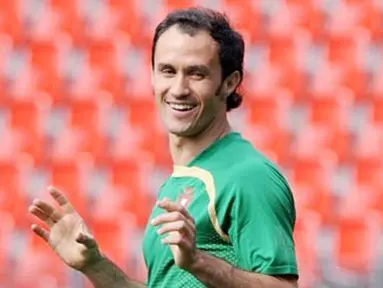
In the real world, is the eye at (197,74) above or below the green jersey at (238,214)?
above

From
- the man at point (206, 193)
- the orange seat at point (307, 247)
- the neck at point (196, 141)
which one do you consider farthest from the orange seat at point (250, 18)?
the neck at point (196, 141)

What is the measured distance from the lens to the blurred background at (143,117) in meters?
5.79

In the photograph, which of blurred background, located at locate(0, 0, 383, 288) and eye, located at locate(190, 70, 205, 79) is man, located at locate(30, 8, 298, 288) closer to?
eye, located at locate(190, 70, 205, 79)

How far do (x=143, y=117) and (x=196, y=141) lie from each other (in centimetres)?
362

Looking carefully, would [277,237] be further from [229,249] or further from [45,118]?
[45,118]

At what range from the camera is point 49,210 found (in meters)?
2.60

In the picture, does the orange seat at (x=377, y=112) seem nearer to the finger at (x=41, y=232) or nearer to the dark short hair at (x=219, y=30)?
the dark short hair at (x=219, y=30)

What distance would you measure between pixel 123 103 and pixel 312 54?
3.49 ft

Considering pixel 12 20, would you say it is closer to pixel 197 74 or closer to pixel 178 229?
pixel 197 74

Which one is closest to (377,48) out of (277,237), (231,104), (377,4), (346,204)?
(377,4)

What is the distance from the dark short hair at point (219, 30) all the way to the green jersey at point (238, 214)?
19 cm

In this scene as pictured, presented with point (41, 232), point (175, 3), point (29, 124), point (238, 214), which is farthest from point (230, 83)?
point (175, 3)

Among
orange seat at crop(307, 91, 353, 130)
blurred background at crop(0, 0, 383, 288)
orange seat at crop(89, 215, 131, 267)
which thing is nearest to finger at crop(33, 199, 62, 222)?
blurred background at crop(0, 0, 383, 288)

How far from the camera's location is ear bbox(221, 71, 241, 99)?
260cm
